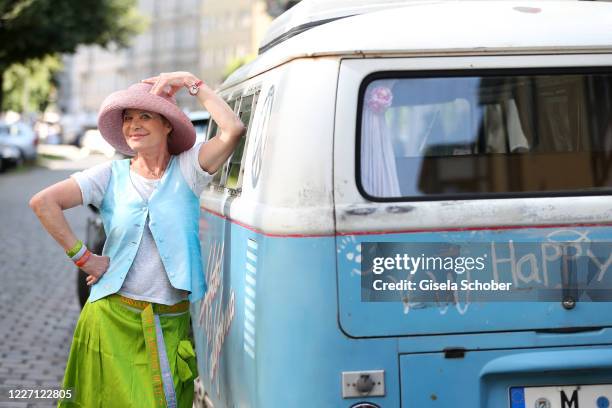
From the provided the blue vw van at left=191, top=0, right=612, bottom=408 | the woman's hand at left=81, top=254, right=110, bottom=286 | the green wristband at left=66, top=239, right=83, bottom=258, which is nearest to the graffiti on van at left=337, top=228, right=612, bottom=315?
the blue vw van at left=191, top=0, right=612, bottom=408

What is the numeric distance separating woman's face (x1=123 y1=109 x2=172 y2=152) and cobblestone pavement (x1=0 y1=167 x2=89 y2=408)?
2560mm

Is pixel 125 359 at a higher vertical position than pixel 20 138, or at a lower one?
lower

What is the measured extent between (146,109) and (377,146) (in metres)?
1.13

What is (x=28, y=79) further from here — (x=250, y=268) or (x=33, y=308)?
(x=250, y=268)

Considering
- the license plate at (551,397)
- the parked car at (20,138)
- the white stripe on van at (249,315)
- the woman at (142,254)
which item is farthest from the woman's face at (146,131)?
the parked car at (20,138)

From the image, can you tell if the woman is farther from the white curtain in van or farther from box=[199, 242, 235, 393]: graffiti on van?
the white curtain in van

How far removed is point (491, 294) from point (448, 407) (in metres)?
0.39

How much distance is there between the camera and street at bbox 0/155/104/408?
6613 millimetres

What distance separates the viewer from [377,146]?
3.22m


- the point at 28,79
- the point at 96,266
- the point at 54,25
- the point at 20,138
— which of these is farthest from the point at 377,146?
the point at 28,79

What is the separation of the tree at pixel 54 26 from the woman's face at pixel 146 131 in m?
28.5

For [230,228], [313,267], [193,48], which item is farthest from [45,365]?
[193,48]

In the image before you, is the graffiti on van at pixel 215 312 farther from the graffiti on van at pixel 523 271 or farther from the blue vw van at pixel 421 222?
the graffiti on van at pixel 523 271

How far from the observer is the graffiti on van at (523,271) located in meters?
3.10
